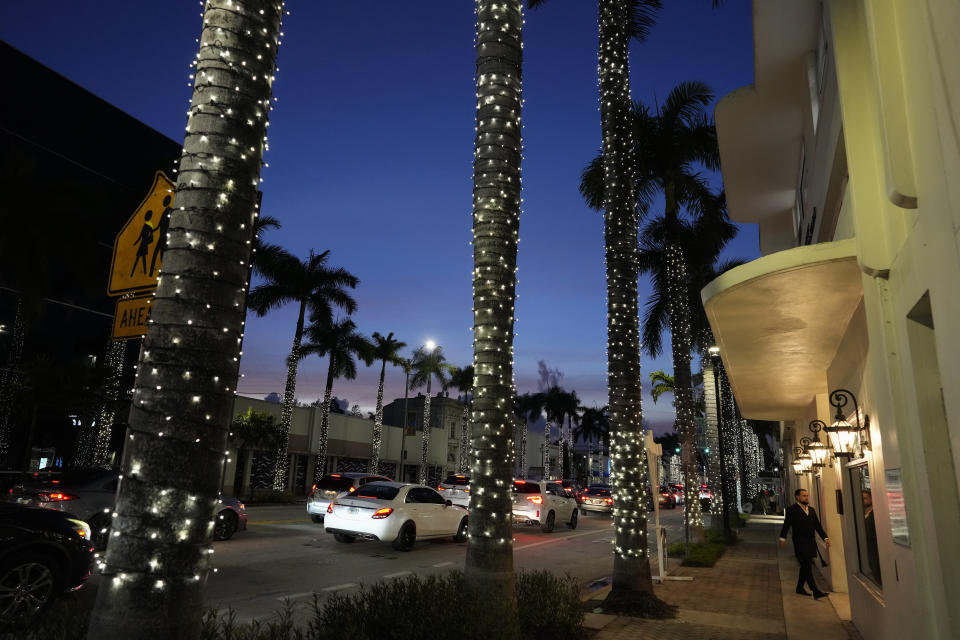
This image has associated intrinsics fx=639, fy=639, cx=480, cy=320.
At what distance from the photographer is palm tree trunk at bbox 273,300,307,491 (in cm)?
3488

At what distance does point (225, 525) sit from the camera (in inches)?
594

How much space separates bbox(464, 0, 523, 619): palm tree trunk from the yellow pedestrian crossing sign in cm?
321

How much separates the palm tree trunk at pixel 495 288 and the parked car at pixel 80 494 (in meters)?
6.71

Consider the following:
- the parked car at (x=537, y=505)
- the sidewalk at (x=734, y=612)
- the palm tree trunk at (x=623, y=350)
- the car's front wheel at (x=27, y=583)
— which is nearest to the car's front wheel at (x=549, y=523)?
the parked car at (x=537, y=505)

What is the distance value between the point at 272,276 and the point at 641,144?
2717 centimetres

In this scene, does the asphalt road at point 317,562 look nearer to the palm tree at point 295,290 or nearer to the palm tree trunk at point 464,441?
the palm tree at point 295,290

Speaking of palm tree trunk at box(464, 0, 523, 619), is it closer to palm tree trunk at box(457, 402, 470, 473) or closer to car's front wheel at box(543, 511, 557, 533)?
car's front wheel at box(543, 511, 557, 533)

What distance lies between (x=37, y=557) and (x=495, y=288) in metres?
6.05

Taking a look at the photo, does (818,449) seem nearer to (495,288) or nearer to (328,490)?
(495,288)

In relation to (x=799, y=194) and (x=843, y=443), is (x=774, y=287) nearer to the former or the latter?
(x=843, y=443)

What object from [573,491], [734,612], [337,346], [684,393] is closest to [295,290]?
[337,346]

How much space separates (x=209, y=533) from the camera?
3.50 metres

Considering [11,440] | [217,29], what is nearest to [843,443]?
[217,29]

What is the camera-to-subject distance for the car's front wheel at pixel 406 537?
1575cm
